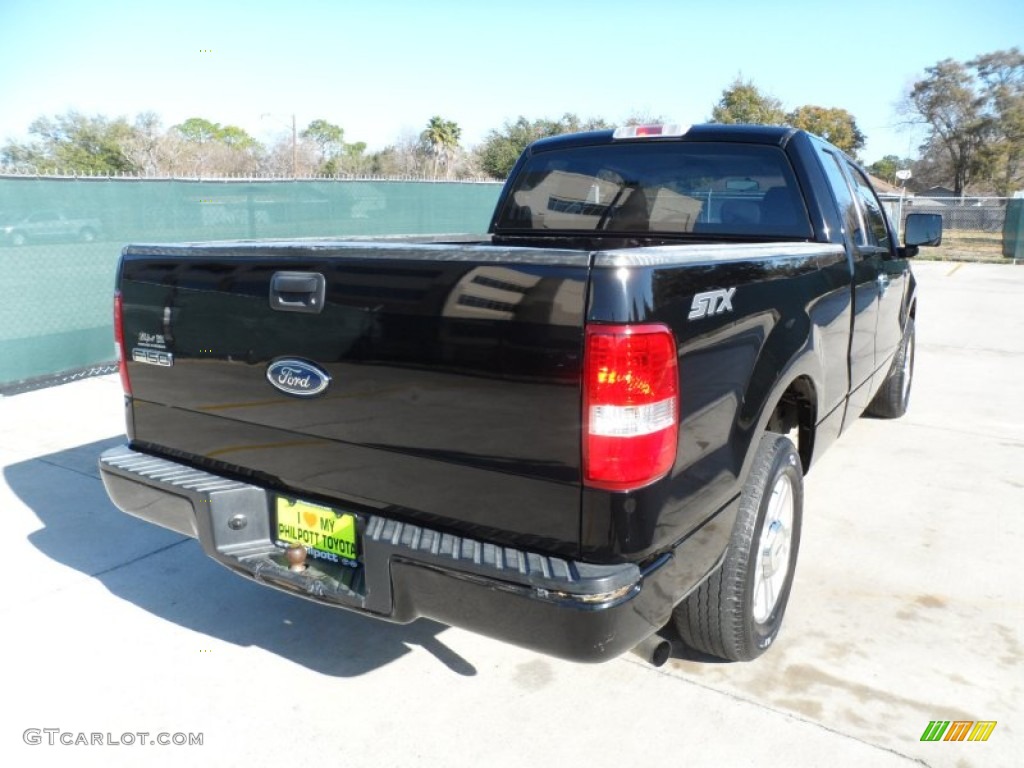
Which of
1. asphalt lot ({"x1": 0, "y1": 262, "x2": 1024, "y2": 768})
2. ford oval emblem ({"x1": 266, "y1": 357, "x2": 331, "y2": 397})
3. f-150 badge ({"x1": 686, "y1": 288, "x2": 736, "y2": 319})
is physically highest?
f-150 badge ({"x1": 686, "y1": 288, "x2": 736, "y2": 319})

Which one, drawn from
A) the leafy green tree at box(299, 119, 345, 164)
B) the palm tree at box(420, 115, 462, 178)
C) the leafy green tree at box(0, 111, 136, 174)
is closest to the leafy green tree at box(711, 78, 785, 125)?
the palm tree at box(420, 115, 462, 178)

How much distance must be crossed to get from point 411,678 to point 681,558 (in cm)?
117

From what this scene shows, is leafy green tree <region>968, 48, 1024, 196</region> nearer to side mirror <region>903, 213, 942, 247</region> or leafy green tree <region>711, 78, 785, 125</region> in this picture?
leafy green tree <region>711, 78, 785, 125</region>

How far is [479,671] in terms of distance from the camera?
2.88m

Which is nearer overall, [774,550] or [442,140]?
[774,550]

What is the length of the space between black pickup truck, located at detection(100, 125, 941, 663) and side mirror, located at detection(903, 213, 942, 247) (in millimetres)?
2209

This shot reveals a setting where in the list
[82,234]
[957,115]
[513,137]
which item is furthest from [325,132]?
[82,234]

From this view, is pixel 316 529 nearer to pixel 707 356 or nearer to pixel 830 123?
pixel 707 356

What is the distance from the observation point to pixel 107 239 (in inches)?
299

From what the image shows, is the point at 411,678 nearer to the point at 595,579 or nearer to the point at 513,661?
the point at 513,661

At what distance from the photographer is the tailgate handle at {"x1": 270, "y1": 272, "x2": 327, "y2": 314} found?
7.56 ft

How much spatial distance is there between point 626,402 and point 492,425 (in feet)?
1.17

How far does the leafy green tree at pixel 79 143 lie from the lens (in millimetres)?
44469

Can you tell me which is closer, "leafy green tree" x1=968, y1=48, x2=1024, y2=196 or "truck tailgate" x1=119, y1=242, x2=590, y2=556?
"truck tailgate" x1=119, y1=242, x2=590, y2=556
